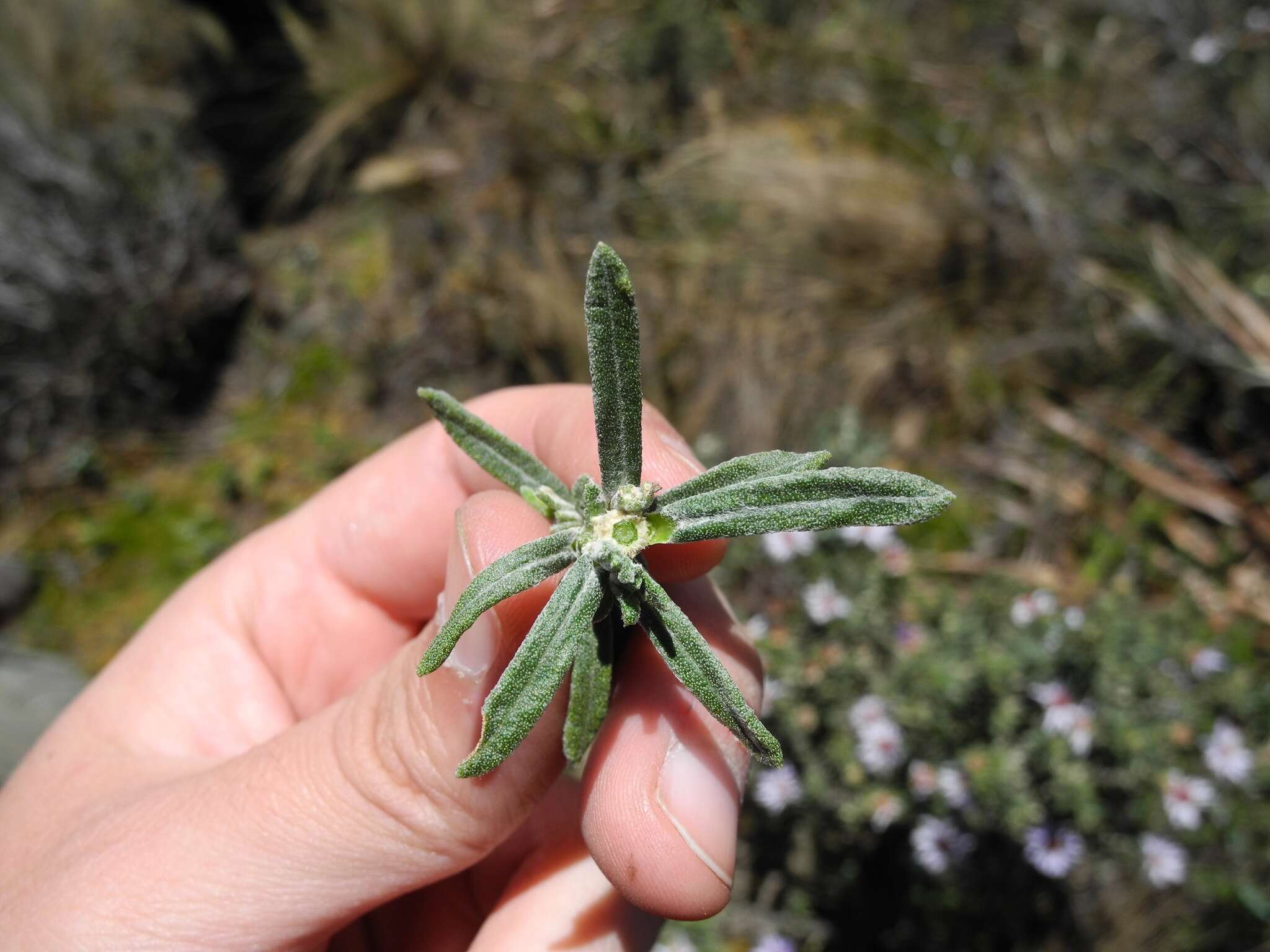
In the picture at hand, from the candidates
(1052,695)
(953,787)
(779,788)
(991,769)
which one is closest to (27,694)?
(779,788)

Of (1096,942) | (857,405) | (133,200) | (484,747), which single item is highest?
(133,200)

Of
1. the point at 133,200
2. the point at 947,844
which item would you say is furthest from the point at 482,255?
the point at 947,844

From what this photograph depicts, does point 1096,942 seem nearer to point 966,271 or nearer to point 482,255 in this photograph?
point 966,271

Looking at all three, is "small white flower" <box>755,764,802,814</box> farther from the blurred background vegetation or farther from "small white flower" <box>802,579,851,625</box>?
"small white flower" <box>802,579,851,625</box>

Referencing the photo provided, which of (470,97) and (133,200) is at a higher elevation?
(133,200)

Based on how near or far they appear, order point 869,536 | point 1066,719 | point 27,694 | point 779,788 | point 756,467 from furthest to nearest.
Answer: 1. point 27,694
2. point 869,536
3. point 779,788
4. point 1066,719
5. point 756,467

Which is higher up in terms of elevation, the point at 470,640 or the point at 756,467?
the point at 756,467

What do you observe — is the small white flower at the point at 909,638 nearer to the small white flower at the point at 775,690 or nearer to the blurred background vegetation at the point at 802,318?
the blurred background vegetation at the point at 802,318

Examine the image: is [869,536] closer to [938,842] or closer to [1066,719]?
[1066,719]
